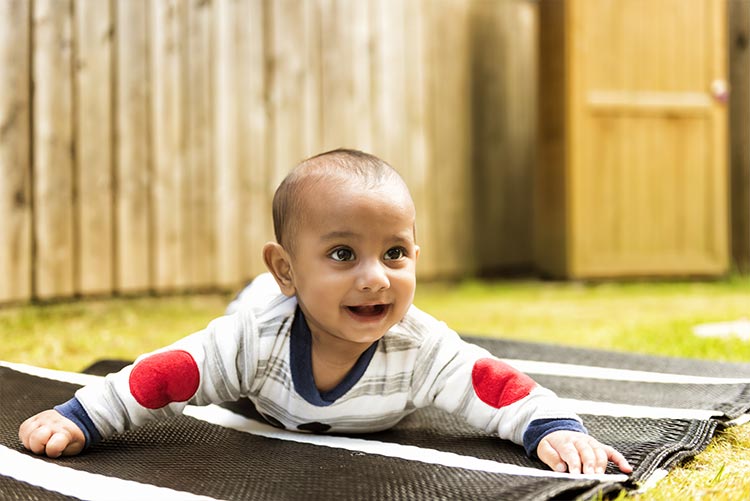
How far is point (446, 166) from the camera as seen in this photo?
5047mm

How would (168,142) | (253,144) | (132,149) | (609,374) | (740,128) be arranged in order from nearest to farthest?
(609,374) < (132,149) < (168,142) < (253,144) < (740,128)

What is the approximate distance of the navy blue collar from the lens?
1479 millimetres

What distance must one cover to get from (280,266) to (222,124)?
257 centimetres

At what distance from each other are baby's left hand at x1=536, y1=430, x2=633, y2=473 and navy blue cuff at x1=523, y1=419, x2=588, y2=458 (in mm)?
14

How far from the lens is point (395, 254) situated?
1.39 m

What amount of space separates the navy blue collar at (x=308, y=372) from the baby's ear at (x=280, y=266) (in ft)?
0.27

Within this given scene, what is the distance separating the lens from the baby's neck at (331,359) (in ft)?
4.85

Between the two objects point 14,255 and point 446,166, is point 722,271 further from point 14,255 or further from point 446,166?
point 14,255

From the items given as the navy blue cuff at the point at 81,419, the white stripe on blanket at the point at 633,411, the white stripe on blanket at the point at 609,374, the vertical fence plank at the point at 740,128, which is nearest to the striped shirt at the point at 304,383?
the navy blue cuff at the point at 81,419

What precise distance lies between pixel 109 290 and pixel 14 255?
47 centimetres

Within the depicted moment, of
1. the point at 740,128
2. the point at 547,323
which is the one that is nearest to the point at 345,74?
the point at 547,323

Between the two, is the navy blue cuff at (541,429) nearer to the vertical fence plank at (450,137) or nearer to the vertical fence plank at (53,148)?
the vertical fence plank at (53,148)

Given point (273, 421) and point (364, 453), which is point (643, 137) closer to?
point (273, 421)

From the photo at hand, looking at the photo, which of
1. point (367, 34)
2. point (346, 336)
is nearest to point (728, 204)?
point (367, 34)
